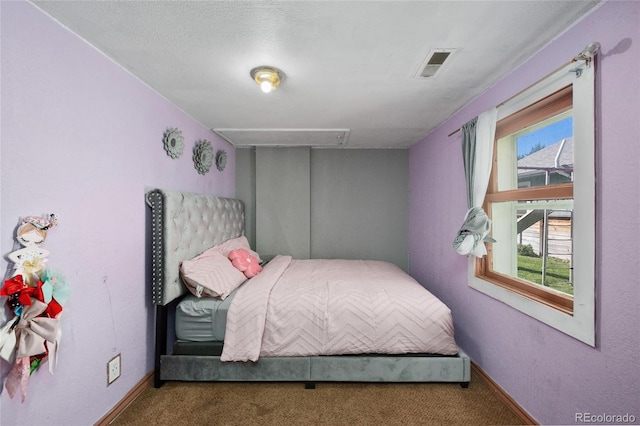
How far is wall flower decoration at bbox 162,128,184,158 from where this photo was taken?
2.18 metres

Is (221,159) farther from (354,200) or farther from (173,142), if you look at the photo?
(354,200)

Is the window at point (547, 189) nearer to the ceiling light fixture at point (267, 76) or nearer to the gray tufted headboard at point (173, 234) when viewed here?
the ceiling light fixture at point (267, 76)

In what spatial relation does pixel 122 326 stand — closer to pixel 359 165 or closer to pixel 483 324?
pixel 483 324

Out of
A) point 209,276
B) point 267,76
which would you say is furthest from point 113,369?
point 267,76

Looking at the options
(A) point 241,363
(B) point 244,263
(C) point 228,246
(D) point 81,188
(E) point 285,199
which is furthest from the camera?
(E) point 285,199

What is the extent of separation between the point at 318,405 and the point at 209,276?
4.07 ft

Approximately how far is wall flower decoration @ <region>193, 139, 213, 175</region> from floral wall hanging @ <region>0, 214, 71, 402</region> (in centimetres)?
162

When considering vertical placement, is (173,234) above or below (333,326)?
above

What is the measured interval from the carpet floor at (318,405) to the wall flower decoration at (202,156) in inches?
76.6

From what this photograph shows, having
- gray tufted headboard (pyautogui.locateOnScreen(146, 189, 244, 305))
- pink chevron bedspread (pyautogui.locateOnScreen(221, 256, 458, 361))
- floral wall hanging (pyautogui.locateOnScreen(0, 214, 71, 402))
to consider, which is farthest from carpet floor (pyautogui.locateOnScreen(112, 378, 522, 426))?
floral wall hanging (pyautogui.locateOnScreen(0, 214, 71, 402))

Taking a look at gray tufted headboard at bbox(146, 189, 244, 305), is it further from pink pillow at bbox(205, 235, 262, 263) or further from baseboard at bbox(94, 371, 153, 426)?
baseboard at bbox(94, 371, 153, 426)

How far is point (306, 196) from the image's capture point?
3891 mm

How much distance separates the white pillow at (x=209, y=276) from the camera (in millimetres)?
2076

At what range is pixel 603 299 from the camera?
46.8 inches
